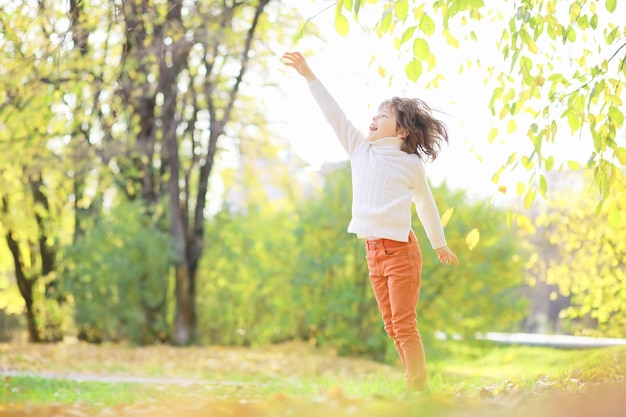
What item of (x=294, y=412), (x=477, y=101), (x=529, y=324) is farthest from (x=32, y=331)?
(x=529, y=324)

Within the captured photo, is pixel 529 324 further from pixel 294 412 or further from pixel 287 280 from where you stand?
pixel 294 412

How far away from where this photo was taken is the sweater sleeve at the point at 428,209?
393cm

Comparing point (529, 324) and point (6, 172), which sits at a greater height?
point (6, 172)

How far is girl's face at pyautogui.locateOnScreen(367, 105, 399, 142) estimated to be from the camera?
158 inches

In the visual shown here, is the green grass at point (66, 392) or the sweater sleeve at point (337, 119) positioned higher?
the sweater sleeve at point (337, 119)

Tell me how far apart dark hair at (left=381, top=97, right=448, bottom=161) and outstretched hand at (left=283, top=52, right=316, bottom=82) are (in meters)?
0.40

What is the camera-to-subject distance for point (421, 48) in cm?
334

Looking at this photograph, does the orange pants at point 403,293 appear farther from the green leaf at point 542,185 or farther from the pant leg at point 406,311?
the green leaf at point 542,185

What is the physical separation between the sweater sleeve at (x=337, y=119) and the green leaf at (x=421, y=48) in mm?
732

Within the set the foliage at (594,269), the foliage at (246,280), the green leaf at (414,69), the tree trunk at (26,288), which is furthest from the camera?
the tree trunk at (26,288)

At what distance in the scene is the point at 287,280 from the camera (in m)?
11.0

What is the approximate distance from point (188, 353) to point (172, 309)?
2.23 metres

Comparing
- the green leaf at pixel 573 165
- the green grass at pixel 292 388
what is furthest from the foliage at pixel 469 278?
the green leaf at pixel 573 165

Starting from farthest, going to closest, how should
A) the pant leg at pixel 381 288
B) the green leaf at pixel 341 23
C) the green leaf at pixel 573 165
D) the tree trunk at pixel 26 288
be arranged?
the tree trunk at pixel 26 288, the green leaf at pixel 573 165, the pant leg at pixel 381 288, the green leaf at pixel 341 23
